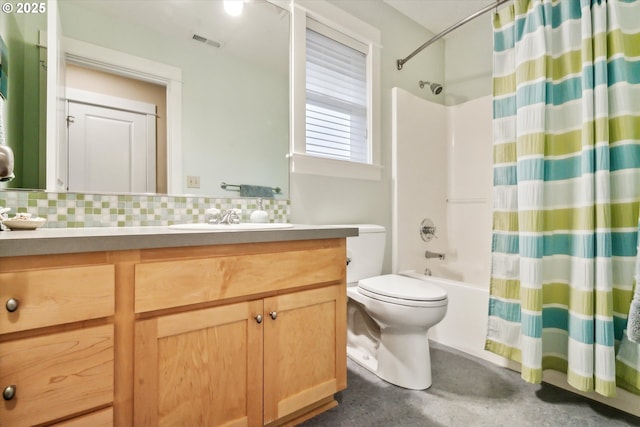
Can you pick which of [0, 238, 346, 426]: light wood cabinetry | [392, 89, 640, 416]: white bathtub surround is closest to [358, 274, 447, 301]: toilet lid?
[0, 238, 346, 426]: light wood cabinetry

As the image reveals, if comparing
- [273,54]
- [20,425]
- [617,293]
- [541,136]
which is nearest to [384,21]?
[273,54]

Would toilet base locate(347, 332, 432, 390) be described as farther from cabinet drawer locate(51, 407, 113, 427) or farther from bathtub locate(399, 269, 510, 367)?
cabinet drawer locate(51, 407, 113, 427)

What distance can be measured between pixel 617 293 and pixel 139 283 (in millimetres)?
1877

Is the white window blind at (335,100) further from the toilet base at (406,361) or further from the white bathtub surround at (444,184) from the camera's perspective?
the toilet base at (406,361)

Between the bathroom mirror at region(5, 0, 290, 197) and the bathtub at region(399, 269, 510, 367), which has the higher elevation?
the bathroom mirror at region(5, 0, 290, 197)

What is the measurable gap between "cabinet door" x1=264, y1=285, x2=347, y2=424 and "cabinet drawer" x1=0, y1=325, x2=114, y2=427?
48cm

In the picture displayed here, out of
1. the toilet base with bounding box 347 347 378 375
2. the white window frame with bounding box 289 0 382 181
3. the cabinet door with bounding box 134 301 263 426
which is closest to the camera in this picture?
the cabinet door with bounding box 134 301 263 426

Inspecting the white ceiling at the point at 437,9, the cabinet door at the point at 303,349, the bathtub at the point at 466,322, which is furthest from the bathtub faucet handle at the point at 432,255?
the white ceiling at the point at 437,9

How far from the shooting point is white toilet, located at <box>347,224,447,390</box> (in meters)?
1.41

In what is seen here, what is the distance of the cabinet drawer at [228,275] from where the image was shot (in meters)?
0.86

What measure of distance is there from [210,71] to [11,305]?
127 cm

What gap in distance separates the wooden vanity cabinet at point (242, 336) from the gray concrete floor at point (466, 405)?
18 cm

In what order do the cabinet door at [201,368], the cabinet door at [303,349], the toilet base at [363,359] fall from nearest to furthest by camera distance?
the cabinet door at [201,368], the cabinet door at [303,349], the toilet base at [363,359]

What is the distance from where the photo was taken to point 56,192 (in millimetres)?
1163
